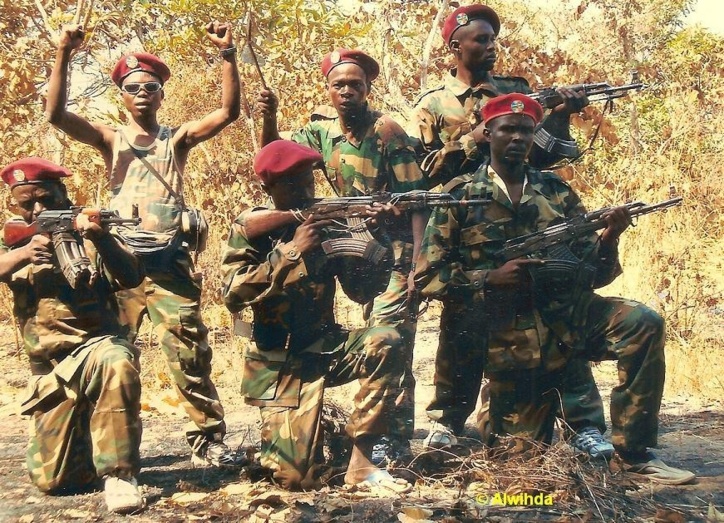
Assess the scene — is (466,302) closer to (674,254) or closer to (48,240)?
(48,240)

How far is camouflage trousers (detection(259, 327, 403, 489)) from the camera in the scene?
14.7 feet

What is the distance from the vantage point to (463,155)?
5336 mm

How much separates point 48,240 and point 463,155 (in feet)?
8.19

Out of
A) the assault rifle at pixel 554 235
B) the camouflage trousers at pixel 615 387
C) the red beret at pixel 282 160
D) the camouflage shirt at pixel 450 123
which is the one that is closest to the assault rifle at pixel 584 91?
the camouflage shirt at pixel 450 123

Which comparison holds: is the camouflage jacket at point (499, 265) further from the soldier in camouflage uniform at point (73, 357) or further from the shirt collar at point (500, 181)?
the soldier in camouflage uniform at point (73, 357)

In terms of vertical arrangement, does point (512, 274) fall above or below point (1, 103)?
below

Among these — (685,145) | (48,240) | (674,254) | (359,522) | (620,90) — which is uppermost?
(685,145)

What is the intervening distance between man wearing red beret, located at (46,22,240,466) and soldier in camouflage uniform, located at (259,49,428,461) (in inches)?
23.8

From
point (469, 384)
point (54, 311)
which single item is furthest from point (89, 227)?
point (469, 384)

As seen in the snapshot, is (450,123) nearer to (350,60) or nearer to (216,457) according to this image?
(350,60)

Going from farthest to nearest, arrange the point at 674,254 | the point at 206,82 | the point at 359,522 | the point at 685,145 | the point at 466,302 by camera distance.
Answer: the point at 685,145
the point at 206,82
the point at 674,254
the point at 466,302
the point at 359,522

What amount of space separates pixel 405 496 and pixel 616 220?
1.83 meters

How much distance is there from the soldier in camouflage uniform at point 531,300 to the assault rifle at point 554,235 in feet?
0.22

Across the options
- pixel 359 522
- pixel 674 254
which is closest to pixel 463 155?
pixel 359 522
